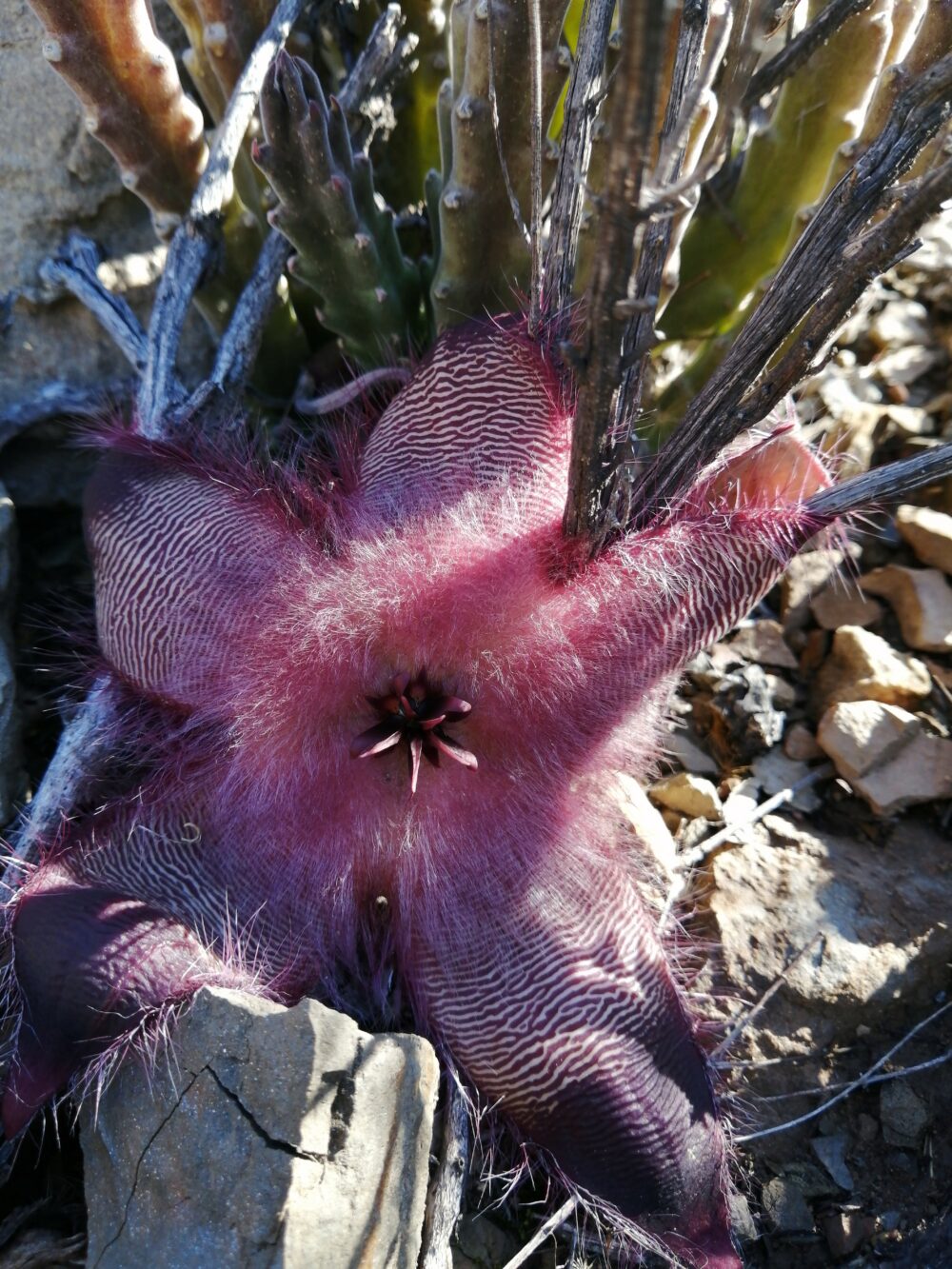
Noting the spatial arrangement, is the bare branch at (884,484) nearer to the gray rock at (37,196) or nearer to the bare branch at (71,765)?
the bare branch at (71,765)

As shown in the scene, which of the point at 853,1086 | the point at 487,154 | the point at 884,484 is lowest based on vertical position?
the point at 853,1086

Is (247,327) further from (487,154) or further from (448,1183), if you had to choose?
(448,1183)

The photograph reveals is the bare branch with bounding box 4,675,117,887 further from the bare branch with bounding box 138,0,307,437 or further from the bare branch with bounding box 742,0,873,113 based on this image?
the bare branch with bounding box 742,0,873,113

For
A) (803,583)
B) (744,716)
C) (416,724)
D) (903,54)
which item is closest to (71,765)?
(416,724)

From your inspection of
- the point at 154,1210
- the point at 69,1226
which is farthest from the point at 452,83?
the point at 69,1226

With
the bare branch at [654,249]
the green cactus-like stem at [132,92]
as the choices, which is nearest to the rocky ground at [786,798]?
the green cactus-like stem at [132,92]

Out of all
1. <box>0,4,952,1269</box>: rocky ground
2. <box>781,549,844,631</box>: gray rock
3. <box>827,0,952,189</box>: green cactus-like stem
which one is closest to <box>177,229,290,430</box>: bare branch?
<box>0,4,952,1269</box>: rocky ground
